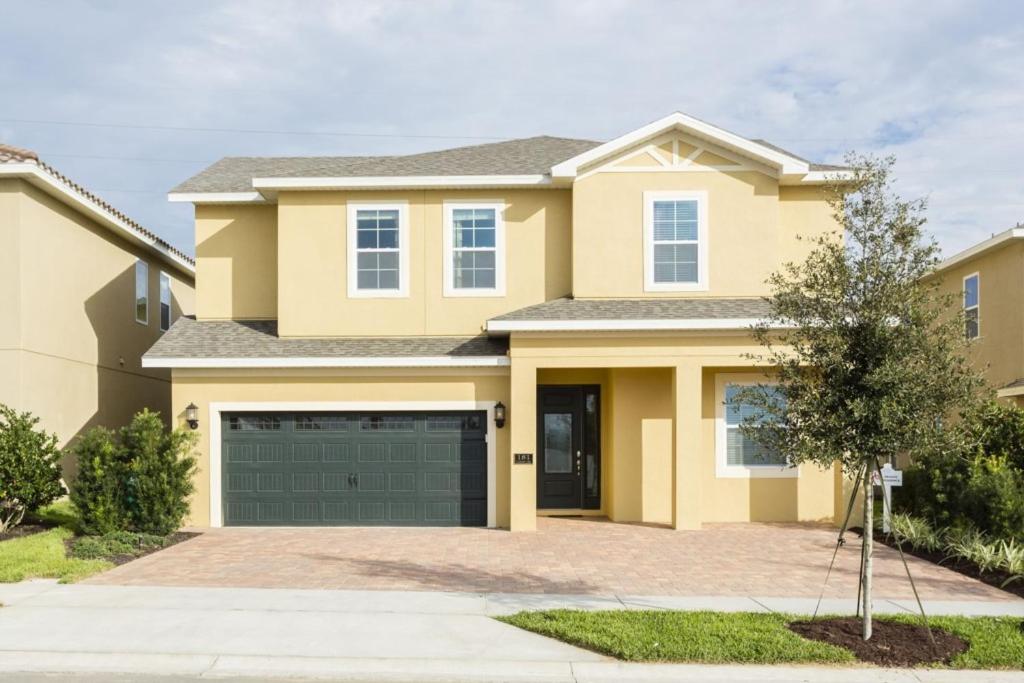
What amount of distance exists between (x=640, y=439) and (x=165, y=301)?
14.1 metres

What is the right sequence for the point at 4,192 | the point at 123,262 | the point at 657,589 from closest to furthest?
1. the point at 657,589
2. the point at 4,192
3. the point at 123,262

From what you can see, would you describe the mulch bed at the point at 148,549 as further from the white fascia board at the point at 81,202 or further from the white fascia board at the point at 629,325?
the white fascia board at the point at 81,202

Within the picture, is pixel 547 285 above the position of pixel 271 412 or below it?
above

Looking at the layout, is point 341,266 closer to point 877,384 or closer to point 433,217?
point 433,217

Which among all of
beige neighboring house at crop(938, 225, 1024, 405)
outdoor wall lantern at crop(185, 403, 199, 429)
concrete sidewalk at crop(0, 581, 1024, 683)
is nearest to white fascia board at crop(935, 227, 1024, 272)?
beige neighboring house at crop(938, 225, 1024, 405)

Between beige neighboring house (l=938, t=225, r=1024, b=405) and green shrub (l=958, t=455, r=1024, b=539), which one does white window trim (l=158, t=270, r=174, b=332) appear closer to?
green shrub (l=958, t=455, r=1024, b=539)

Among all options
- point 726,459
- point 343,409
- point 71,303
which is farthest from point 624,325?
point 71,303

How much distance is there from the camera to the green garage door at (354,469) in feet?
51.1

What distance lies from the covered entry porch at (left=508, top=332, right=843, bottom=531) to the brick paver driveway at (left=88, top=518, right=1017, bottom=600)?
2.56ft

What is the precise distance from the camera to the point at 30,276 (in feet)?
52.0

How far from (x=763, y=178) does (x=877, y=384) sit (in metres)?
9.19

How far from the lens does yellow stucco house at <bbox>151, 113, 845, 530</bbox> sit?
1520 cm

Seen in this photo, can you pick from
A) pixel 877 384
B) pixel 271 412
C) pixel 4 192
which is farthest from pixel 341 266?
pixel 877 384

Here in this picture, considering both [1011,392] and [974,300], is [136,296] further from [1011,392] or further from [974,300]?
[974,300]
